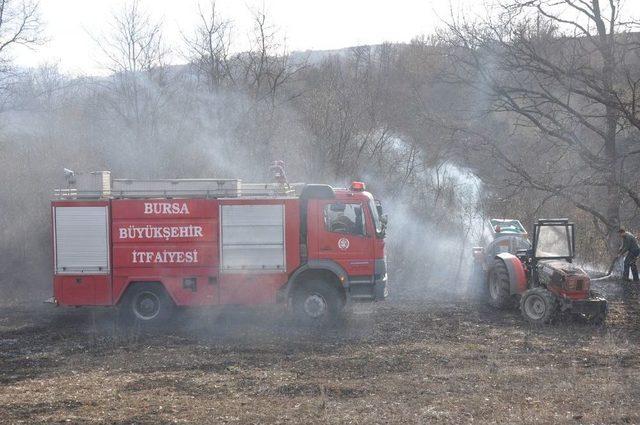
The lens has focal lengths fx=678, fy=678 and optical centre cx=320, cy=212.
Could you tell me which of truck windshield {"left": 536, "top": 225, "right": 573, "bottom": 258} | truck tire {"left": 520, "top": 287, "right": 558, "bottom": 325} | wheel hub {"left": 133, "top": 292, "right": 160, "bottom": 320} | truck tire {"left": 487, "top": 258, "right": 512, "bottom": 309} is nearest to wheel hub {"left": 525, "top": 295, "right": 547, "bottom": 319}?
truck tire {"left": 520, "top": 287, "right": 558, "bottom": 325}

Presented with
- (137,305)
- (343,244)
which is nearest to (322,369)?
(343,244)

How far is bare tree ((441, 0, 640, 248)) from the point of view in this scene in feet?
57.1

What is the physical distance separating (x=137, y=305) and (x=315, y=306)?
3.64 metres

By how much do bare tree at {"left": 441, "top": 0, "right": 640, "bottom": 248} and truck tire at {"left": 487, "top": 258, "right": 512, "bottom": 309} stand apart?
12.9ft

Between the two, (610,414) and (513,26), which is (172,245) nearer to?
(610,414)

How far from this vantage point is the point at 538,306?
13539mm

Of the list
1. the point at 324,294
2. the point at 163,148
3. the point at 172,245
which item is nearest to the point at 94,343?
the point at 172,245

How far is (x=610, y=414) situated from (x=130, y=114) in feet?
71.0

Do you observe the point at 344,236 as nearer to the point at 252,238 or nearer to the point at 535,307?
the point at 252,238

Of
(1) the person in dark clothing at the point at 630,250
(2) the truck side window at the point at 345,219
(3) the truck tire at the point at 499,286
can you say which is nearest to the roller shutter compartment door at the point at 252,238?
(2) the truck side window at the point at 345,219

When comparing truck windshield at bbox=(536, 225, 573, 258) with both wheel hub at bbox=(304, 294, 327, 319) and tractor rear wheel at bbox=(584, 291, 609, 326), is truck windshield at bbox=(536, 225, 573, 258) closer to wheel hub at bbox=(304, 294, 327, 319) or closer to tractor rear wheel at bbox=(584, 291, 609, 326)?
tractor rear wheel at bbox=(584, 291, 609, 326)

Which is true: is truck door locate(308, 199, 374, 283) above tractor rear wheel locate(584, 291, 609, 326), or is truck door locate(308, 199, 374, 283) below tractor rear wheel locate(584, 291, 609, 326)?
above

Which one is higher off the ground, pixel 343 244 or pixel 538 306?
pixel 343 244

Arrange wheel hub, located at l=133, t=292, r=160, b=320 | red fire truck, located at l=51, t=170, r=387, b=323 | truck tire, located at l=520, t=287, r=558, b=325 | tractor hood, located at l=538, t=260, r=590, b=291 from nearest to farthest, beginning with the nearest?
tractor hood, located at l=538, t=260, r=590, b=291 → truck tire, located at l=520, t=287, r=558, b=325 → red fire truck, located at l=51, t=170, r=387, b=323 → wheel hub, located at l=133, t=292, r=160, b=320
